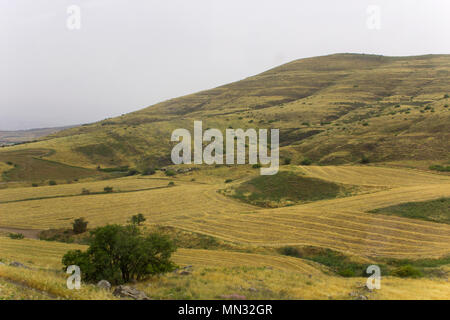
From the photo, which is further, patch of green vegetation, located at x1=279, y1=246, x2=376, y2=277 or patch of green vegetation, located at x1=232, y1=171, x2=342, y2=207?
patch of green vegetation, located at x1=232, y1=171, x2=342, y2=207

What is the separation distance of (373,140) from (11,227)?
41.5m

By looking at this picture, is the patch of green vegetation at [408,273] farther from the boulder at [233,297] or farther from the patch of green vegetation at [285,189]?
the patch of green vegetation at [285,189]

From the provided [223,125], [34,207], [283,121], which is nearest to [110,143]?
[223,125]

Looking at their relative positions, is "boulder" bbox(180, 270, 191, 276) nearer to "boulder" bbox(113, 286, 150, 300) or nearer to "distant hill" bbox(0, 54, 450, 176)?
"boulder" bbox(113, 286, 150, 300)

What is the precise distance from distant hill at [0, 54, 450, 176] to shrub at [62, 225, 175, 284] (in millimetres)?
32699

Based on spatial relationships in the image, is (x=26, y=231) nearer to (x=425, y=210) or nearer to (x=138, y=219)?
(x=138, y=219)

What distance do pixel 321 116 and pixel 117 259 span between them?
6125 cm

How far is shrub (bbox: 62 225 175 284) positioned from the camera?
32.4 feet

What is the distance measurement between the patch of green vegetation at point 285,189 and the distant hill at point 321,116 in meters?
14.2

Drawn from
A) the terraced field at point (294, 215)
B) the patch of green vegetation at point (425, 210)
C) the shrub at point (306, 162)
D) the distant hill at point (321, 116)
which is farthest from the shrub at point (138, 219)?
the distant hill at point (321, 116)

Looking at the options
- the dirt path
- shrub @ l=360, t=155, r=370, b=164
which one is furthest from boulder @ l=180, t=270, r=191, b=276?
shrub @ l=360, t=155, r=370, b=164

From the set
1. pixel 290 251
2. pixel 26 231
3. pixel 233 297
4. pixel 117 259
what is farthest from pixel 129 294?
pixel 26 231

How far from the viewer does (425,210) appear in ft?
59.0

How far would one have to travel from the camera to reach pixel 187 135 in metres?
61.6
